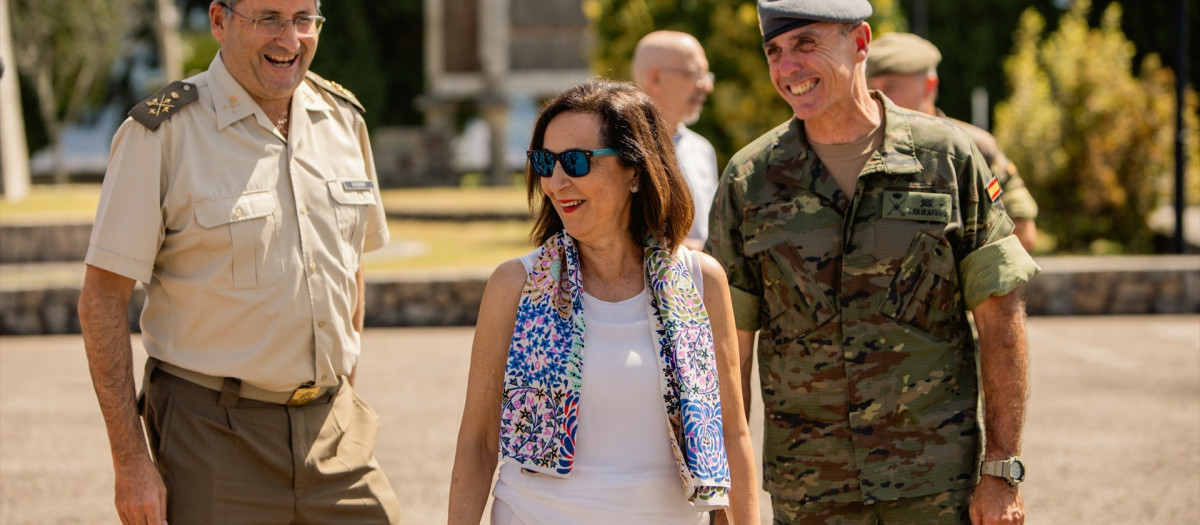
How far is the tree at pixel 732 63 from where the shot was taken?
15.8m

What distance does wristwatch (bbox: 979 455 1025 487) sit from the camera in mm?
3467

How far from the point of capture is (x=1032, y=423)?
840 cm

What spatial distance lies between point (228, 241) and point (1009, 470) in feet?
7.05

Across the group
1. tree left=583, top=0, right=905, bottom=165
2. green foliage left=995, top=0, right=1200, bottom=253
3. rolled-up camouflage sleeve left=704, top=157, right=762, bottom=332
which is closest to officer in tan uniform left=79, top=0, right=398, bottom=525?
rolled-up camouflage sleeve left=704, top=157, right=762, bottom=332

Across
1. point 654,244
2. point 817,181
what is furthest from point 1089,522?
point 654,244

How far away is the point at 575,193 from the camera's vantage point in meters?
3.05

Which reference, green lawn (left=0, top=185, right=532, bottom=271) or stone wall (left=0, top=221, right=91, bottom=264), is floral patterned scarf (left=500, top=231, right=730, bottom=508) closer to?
green lawn (left=0, top=185, right=532, bottom=271)

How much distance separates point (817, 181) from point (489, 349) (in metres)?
1.12

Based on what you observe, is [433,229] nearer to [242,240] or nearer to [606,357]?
[242,240]

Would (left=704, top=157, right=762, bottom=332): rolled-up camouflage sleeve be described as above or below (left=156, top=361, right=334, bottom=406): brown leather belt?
above

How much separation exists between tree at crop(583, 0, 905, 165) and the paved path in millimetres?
4697

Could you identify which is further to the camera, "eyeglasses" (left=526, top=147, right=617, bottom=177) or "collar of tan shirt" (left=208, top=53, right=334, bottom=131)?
"collar of tan shirt" (left=208, top=53, right=334, bottom=131)

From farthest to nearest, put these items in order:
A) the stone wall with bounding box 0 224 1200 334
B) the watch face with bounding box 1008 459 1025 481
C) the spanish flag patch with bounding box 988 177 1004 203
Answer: the stone wall with bounding box 0 224 1200 334, the spanish flag patch with bounding box 988 177 1004 203, the watch face with bounding box 1008 459 1025 481

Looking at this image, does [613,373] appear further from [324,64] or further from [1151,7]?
[324,64]
